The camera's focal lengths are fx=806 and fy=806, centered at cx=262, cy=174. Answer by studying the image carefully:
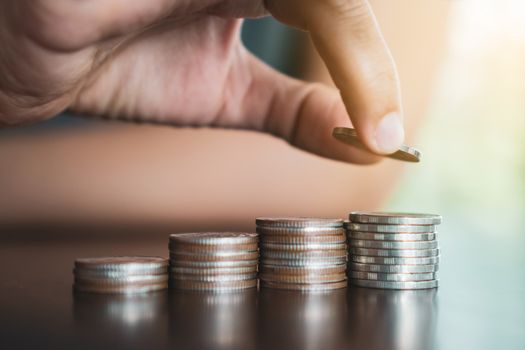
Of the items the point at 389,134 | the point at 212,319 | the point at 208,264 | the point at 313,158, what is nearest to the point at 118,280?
the point at 208,264

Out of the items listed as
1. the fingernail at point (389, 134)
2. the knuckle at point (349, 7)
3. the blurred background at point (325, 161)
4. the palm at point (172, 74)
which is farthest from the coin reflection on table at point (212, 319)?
the blurred background at point (325, 161)

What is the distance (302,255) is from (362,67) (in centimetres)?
33

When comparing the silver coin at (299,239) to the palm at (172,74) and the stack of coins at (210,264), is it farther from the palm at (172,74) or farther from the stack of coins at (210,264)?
the palm at (172,74)

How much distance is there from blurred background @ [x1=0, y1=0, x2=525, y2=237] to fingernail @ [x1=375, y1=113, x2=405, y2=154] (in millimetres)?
1456

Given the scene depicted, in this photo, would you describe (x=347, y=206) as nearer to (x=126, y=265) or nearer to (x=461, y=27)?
(x=461, y=27)

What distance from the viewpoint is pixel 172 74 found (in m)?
1.85

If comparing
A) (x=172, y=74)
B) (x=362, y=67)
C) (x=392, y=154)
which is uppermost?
(x=172, y=74)

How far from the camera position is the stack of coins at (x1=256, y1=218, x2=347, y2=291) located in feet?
3.62

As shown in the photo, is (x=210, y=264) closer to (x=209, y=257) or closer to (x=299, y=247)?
(x=209, y=257)

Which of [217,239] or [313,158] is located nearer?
[217,239]

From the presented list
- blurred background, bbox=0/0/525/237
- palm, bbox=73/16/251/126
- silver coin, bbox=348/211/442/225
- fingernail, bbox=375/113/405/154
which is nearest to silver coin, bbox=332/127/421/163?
fingernail, bbox=375/113/405/154

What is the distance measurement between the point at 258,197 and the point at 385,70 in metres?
1.72

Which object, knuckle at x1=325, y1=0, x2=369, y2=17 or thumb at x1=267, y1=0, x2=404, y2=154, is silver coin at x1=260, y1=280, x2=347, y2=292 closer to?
thumb at x1=267, y1=0, x2=404, y2=154

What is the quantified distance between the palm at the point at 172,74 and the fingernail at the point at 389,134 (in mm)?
644
